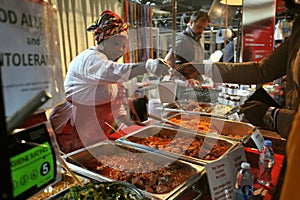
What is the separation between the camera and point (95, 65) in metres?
1.89

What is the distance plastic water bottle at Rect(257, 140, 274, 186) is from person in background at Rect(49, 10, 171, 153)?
3.72 feet

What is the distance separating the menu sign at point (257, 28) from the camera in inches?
111

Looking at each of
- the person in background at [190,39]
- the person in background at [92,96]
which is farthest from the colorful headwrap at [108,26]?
the person in background at [190,39]

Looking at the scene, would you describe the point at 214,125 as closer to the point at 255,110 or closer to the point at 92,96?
the point at 255,110

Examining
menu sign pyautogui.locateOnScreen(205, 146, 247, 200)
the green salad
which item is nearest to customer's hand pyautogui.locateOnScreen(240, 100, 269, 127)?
menu sign pyautogui.locateOnScreen(205, 146, 247, 200)

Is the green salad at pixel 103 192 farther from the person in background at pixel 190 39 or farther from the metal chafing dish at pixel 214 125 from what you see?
the person in background at pixel 190 39

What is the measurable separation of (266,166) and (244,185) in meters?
0.31

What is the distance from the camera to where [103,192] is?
3.13 ft

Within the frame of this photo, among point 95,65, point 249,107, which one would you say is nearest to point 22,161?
point 249,107

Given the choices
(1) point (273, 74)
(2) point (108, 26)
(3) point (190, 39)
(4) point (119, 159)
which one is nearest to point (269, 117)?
(1) point (273, 74)

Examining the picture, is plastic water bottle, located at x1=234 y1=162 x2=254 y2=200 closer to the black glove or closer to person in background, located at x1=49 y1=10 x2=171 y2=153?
the black glove

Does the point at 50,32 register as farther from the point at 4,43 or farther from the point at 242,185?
the point at 242,185

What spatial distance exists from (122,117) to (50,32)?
1.92 metres

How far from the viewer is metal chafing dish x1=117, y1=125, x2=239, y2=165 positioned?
1472 mm
